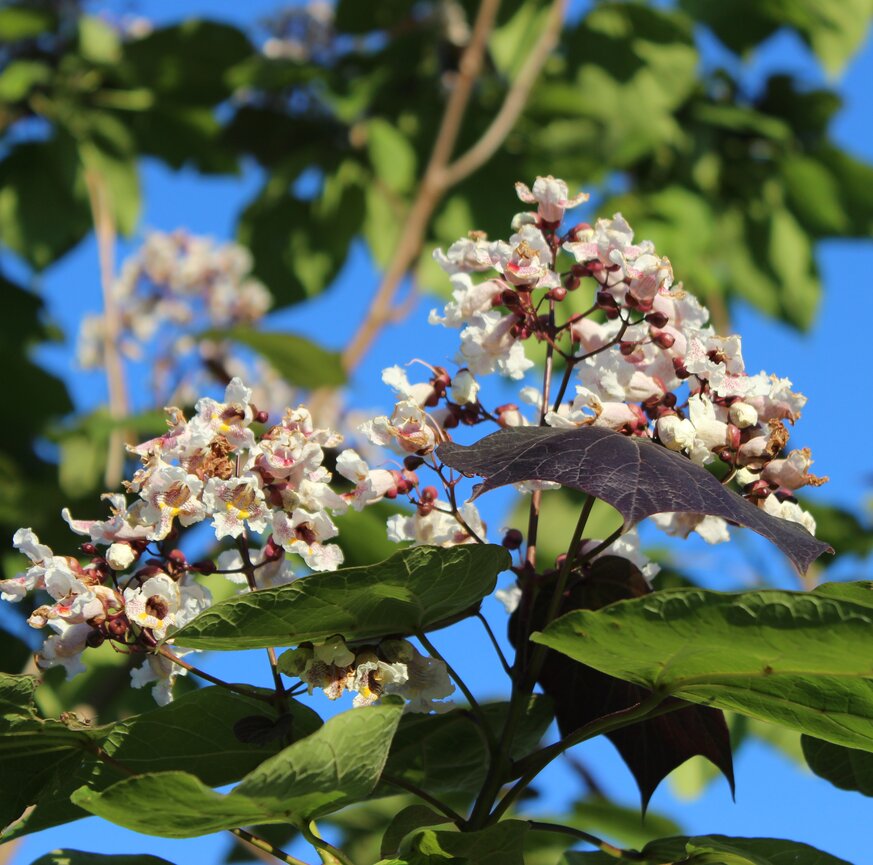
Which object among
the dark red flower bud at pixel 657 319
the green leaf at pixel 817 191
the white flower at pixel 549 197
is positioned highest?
the green leaf at pixel 817 191

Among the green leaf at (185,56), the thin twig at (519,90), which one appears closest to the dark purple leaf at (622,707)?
the thin twig at (519,90)

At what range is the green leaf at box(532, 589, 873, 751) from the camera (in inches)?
19.1

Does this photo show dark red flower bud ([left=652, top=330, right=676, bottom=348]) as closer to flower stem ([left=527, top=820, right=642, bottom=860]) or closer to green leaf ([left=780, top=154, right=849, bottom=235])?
flower stem ([left=527, top=820, right=642, bottom=860])

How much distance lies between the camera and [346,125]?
248cm

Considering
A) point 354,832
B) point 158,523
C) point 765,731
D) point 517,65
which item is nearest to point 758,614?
point 158,523

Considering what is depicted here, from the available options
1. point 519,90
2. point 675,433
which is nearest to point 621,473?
point 675,433

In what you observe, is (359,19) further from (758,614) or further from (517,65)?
(758,614)

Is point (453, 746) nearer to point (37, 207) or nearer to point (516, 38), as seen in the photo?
point (516, 38)

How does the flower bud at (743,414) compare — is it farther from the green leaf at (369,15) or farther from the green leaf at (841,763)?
the green leaf at (369,15)

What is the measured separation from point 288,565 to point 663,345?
0.24m

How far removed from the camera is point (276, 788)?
1.64ft

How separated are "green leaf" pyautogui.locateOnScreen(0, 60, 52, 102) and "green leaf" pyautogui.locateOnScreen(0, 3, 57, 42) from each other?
5cm

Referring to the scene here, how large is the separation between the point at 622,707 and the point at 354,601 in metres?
0.19

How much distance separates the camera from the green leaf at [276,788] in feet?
1.62
